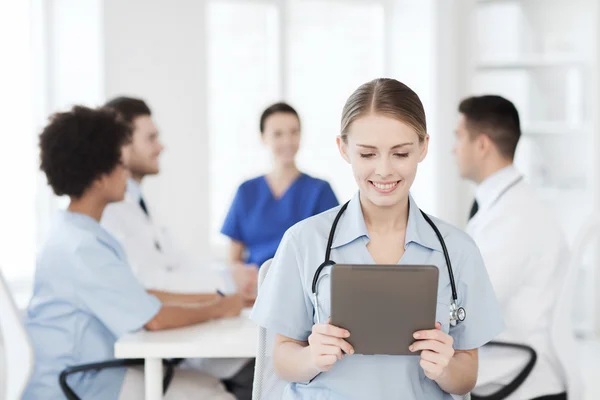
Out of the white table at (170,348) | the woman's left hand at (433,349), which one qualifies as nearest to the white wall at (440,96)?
the white table at (170,348)

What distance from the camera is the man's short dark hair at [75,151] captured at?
7.10 ft

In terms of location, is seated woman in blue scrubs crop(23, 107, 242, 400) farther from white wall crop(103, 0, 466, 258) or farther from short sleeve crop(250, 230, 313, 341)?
white wall crop(103, 0, 466, 258)

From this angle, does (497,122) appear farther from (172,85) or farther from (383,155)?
(172,85)

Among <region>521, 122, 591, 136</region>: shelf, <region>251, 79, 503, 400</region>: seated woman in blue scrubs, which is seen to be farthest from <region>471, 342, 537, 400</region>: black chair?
<region>521, 122, 591, 136</region>: shelf

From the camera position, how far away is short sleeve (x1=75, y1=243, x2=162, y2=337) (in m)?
2.05

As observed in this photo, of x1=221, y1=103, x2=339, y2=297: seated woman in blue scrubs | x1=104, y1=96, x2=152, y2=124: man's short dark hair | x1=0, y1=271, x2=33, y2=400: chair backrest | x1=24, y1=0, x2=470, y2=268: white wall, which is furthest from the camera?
x1=24, y1=0, x2=470, y2=268: white wall

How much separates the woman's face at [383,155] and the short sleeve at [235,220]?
69.8 inches

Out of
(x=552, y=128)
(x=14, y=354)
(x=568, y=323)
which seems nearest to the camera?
(x=14, y=354)

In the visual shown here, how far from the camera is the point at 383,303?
1279mm

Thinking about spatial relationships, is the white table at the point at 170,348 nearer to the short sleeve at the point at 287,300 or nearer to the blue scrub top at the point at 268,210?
the short sleeve at the point at 287,300

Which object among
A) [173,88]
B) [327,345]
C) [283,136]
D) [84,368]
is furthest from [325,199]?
[327,345]

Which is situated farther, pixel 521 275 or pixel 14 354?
pixel 521 275

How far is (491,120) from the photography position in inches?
98.8

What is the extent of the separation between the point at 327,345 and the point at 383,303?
0.42ft
